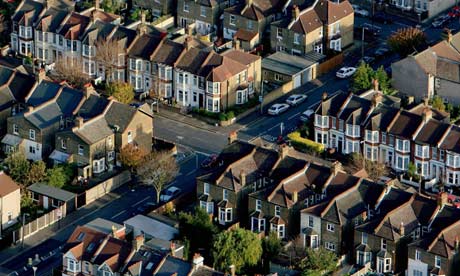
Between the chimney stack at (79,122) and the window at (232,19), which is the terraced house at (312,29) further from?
the chimney stack at (79,122)

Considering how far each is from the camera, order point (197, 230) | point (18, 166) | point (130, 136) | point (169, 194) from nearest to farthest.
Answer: point (197, 230) < point (169, 194) < point (18, 166) < point (130, 136)

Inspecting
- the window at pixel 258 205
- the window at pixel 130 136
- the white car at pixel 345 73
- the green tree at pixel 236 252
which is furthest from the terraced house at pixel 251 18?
the green tree at pixel 236 252

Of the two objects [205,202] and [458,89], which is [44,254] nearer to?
[205,202]

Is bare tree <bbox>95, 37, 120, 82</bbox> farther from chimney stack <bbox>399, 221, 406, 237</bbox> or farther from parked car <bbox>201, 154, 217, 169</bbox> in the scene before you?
chimney stack <bbox>399, 221, 406, 237</bbox>

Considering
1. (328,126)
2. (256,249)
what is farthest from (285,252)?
(328,126)

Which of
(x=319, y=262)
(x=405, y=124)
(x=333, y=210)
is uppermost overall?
(x=405, y=124)

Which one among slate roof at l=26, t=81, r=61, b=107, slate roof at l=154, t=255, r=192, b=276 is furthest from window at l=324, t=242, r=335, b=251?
slate roof at l=26, t=81, r=61, b=107

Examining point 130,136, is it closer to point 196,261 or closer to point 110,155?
point 110,155

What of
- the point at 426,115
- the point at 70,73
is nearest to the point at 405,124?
the point at 426,115
